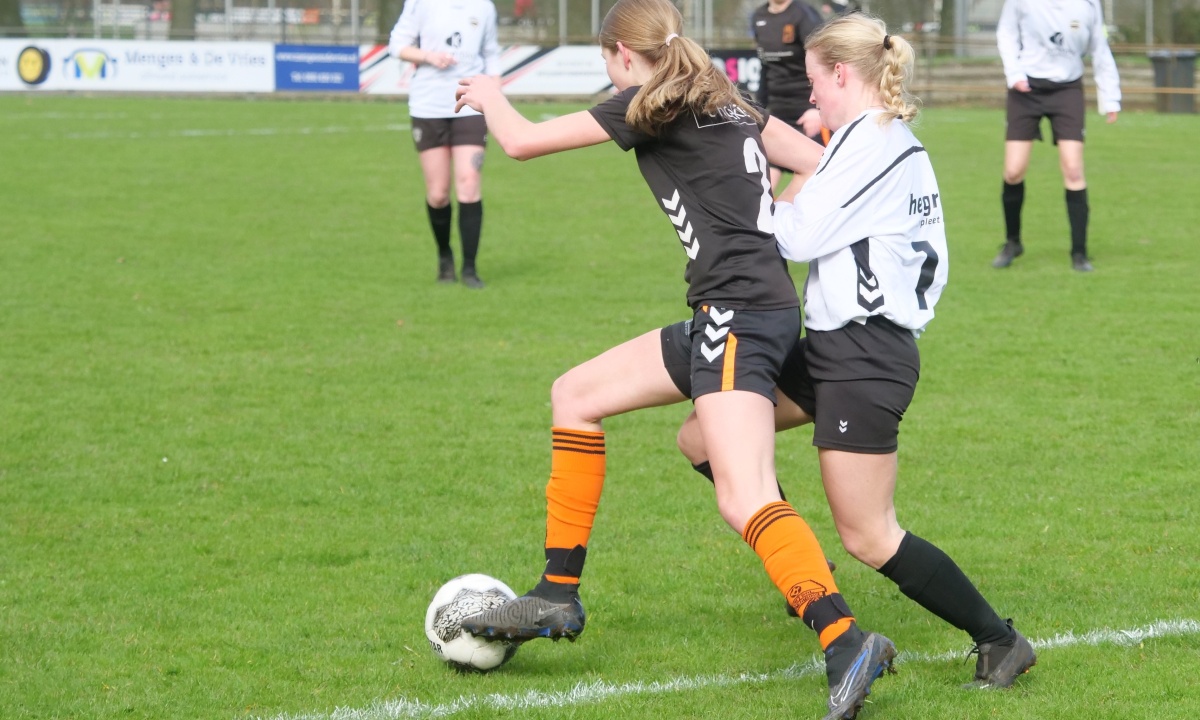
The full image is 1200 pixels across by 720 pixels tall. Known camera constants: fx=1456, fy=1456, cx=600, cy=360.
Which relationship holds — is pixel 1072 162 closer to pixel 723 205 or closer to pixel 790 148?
pixel 790 148

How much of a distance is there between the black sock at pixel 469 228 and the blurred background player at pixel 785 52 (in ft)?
7.45

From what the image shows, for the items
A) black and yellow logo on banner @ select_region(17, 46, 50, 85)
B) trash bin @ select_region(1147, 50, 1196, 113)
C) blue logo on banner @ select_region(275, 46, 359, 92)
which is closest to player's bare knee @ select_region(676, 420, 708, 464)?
trash bin @ select_region(1147, 50, 1196, 113)

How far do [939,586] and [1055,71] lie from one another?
732 cm

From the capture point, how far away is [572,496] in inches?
161

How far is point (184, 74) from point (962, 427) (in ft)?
96.6

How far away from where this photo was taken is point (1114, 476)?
587cm

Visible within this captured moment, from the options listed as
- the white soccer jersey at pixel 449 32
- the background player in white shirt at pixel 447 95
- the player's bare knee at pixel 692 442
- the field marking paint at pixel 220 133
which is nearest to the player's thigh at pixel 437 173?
the background player in white shirt at pixel 447 95

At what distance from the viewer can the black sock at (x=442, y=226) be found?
1046 cm

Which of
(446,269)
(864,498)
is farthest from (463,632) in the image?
(446,269)

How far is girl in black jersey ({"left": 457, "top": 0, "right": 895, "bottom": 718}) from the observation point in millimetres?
3689

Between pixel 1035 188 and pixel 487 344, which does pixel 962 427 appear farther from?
pixel 1035 188

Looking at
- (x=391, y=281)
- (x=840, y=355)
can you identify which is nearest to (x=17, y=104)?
(x=391, y=281)

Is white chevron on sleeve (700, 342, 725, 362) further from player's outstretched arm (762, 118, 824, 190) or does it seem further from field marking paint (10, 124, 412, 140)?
field marking paint (10, 124, 412, 140)

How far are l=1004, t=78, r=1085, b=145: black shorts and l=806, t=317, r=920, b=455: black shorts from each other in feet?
23.1
